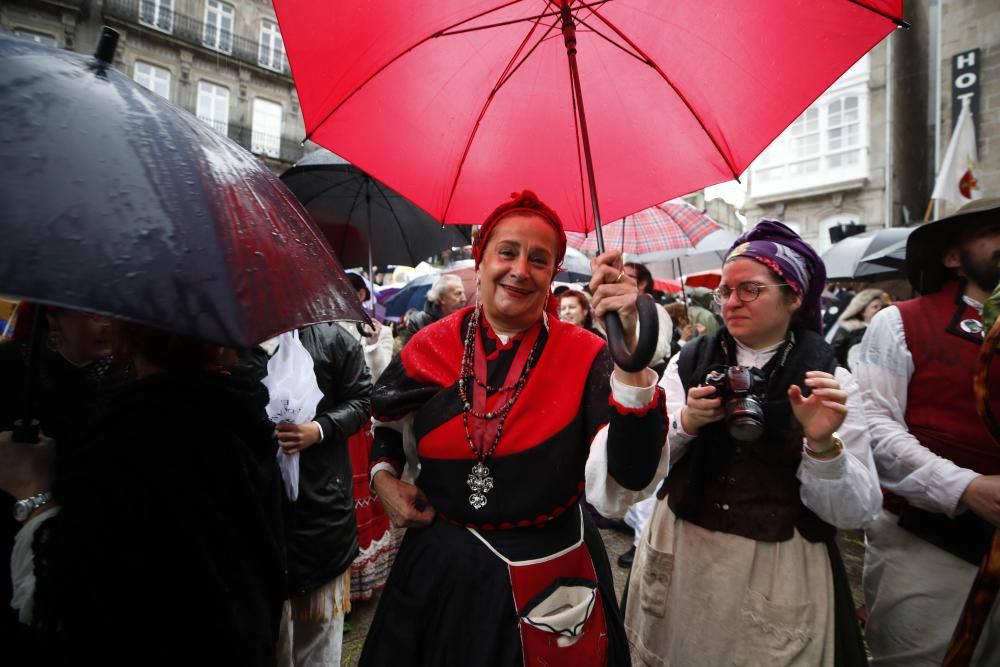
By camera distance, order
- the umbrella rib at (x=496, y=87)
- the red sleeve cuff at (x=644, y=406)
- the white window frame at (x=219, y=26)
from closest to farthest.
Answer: the red sleeve cuff at (x=644, y=406)
the umbrella rib at (x=496, y=87)
the white window frame at (x=219, y=26)

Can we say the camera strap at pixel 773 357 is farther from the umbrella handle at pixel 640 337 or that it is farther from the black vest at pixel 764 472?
the umbrella handle at pixel 640 337

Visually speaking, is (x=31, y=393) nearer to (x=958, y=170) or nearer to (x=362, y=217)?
(x=362, y=217)

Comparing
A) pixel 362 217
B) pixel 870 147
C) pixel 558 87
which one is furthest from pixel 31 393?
pixel 870 147

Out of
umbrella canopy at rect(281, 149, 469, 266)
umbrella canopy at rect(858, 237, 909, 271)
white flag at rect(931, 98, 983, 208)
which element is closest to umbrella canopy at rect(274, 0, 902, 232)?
umbrella canopy at rect(281, 149, 469, 266)

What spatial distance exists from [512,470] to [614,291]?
0.64 metres

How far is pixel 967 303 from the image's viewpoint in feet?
6.38

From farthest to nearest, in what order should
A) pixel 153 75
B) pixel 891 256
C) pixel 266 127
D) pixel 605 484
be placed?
1. pixel 266 127
2. pixel 153 75
3. pixel 891 256
4. pixel 605 484

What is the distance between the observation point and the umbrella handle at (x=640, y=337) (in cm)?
105

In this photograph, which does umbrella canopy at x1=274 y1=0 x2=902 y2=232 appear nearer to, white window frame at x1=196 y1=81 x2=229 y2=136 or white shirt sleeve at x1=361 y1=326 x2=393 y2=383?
white shirt sleeve at x1=361 y1=326 x2=393 y2=383

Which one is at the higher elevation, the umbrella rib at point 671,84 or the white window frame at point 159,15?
the white window frame at point 159,15

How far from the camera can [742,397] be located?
1.65 metres

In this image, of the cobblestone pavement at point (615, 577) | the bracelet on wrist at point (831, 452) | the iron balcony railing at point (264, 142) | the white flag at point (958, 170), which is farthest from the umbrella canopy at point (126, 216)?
the iron balcony railing at point (264, 142)

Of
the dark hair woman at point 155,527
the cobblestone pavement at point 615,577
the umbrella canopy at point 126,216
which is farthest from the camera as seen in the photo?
the cobblestone pavement at point 615,577

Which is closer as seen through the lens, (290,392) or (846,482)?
(846,482)
